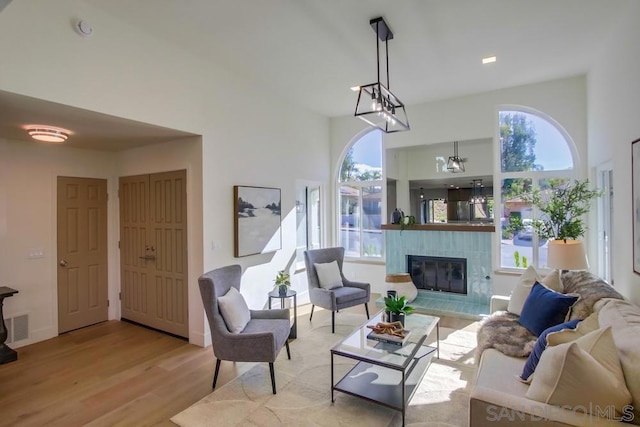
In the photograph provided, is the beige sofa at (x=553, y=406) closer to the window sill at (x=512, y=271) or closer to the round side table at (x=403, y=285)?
the window sill at (x=512, y=271)

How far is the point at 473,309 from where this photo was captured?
4801mm

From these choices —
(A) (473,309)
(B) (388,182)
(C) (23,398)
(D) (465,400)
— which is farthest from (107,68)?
(A) (473,309)

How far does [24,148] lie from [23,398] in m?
2.83

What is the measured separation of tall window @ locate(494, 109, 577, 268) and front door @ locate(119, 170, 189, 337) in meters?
4.69

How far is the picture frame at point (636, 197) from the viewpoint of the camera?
108 inches

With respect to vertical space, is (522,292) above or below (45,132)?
below

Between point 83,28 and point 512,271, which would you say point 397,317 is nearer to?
point 512,271

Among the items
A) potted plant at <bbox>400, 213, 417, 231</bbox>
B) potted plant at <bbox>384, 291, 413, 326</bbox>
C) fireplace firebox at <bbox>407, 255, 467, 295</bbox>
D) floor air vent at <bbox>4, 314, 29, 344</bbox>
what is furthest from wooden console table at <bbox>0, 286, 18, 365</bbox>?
fireplace firebox at <bbox>407, 255, 467, 295</bbox>

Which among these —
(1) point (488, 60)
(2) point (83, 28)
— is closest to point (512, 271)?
(1) point (488, 60)

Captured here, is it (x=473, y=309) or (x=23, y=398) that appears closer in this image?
(x=23, y=398)

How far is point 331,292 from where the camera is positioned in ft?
13.9

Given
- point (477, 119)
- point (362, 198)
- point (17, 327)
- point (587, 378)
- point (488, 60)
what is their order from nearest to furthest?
point (587, 378) < point (17, 327) < point (488, 60) < point (477, 119) < point (362, 198)

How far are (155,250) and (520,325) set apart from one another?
428 centimetres

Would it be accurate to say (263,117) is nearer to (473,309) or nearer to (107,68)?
(107,68)
